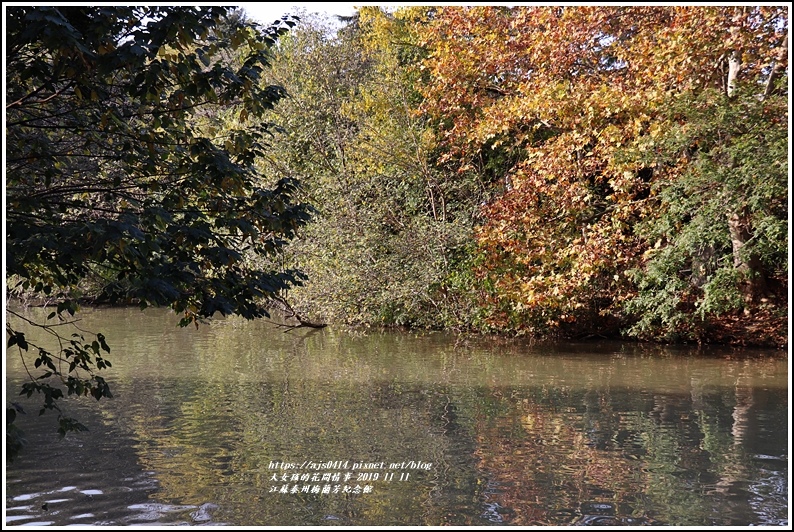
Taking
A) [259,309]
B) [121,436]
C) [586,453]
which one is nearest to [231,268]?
[259,309]

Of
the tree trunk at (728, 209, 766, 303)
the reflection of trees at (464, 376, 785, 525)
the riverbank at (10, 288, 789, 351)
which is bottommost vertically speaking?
the reflection of trees at (464, 376, 785, 525)

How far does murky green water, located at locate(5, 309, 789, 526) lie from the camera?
6293 mm

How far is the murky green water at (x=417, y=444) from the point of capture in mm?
6293

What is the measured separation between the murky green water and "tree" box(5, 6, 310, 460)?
4.44ft

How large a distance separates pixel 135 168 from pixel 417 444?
12.5 feet

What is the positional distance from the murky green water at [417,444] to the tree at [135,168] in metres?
1.35

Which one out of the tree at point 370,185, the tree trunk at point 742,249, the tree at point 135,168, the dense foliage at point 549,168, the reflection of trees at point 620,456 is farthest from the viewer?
the tree at point 370,185

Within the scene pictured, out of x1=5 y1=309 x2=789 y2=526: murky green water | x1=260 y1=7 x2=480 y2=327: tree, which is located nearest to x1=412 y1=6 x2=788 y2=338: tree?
x1=260 y1=7 x2=480 y2=327: tree

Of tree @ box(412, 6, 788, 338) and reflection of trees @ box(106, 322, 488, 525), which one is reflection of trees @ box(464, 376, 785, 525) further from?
tree @ box(412, 6, 788, 338)

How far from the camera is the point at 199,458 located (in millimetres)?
7691

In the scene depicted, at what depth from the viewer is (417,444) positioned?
834cm

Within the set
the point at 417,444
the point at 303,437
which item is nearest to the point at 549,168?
the point at 417,444

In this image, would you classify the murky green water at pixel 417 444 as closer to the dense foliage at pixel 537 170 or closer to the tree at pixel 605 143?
the dense foliage at pixel 537 170

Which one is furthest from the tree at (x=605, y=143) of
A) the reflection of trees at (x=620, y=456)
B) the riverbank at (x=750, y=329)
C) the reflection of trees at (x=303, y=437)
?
the reflection of trees at (x=303, y=437)
